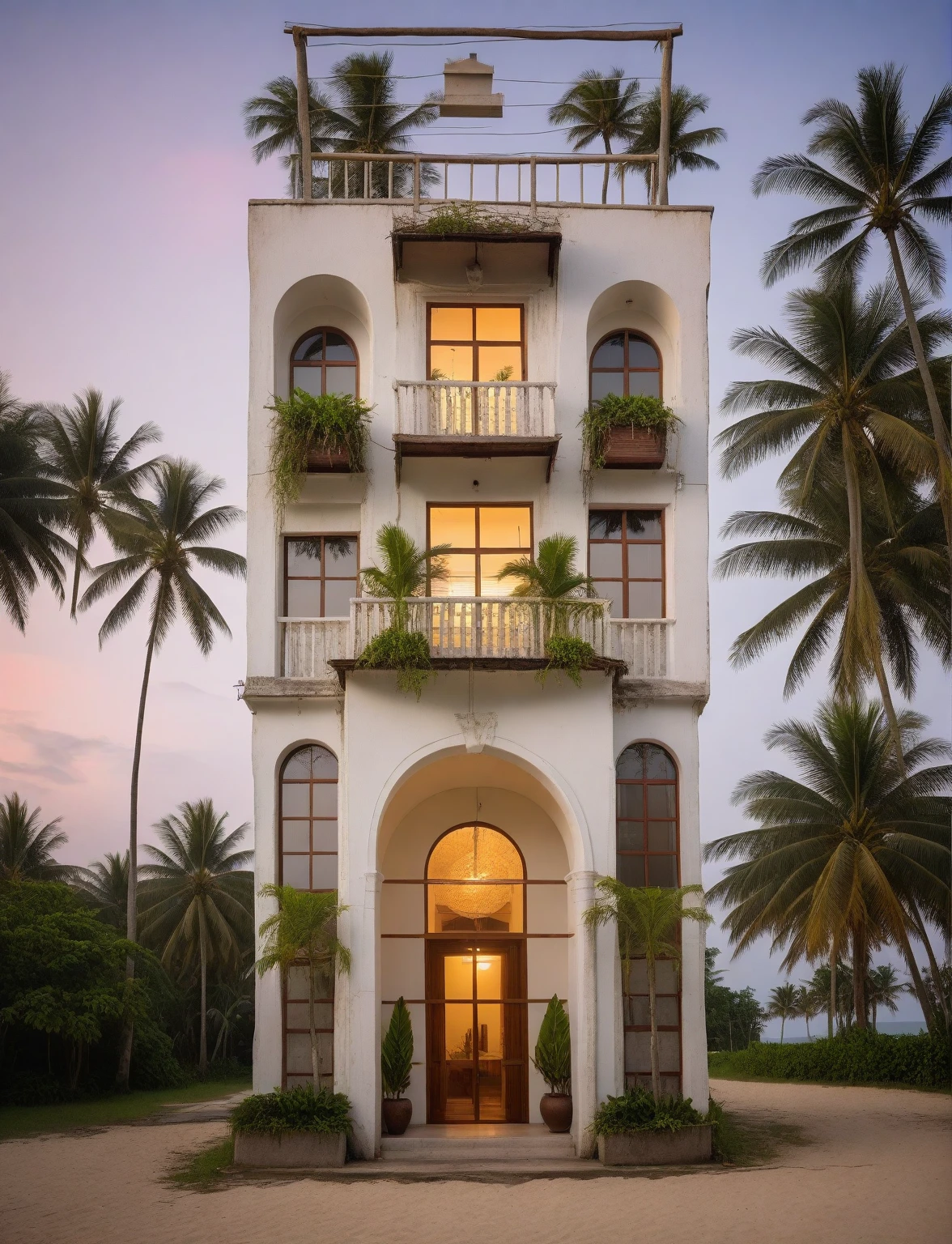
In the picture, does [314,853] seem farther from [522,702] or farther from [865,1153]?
[865,1153]

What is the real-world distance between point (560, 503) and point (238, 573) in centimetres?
2079

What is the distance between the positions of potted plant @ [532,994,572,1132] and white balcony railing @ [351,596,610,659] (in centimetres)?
541

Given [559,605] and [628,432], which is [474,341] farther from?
[559,605]

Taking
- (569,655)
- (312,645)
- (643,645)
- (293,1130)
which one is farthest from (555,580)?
(293,1130)

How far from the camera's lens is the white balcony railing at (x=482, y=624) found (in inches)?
773

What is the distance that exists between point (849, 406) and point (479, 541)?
49.6 feet

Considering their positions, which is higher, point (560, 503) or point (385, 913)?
point (560, 503)

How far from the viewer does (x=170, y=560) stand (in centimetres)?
4016

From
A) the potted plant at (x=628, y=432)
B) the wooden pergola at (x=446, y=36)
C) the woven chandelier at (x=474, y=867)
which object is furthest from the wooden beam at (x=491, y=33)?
the woven chandelier at (x=474, y=867)

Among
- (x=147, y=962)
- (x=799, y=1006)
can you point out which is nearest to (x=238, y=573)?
(x=147, y=962)

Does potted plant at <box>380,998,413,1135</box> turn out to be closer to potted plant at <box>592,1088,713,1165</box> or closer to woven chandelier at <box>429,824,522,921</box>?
woven chandelier at <box>429,824,522,921</box>

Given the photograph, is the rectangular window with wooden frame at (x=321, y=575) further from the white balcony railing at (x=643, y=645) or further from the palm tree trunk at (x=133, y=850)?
the palm tree trunk at (x=133, y=850)

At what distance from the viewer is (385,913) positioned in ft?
70.9

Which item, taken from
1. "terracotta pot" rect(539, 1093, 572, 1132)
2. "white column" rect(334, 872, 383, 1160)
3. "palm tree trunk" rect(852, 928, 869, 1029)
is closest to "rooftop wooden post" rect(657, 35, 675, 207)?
"white column" rect(334, 872, 383, 1160)
